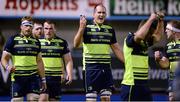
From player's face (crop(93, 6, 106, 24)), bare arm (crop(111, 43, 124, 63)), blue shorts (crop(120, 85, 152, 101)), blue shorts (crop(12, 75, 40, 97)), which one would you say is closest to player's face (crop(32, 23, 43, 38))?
blue shorts (crop(12, 75, 40, 97))

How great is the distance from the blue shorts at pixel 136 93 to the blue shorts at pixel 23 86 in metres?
3.33

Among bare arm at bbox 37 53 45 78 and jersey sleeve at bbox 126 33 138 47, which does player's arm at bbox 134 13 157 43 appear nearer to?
jersey sleeve at bbox 126 33 138 47

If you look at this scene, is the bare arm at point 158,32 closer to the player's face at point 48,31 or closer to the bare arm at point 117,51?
the bare arm at point 117,51

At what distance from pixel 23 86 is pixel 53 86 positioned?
1.28 metres

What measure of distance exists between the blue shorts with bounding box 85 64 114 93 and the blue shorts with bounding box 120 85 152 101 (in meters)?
2.73

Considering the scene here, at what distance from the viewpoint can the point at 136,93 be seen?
7.18 meters

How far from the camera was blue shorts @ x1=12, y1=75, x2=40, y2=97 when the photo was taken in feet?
33.7

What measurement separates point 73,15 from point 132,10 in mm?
2093

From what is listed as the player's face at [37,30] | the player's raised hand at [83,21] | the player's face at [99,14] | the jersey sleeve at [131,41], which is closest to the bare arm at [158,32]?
the jersey sleeve at [131,41]

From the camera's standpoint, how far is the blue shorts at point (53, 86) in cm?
1148

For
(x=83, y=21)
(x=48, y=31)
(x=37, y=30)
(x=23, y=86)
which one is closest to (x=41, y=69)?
(x=23, y=86)

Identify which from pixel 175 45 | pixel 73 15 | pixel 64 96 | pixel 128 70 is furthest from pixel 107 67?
pixel 73 15

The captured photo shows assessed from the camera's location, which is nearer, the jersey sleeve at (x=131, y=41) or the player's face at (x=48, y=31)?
the jersey sleeve at (x=131, y=41)

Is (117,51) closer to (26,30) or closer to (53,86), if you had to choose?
(26,30)
